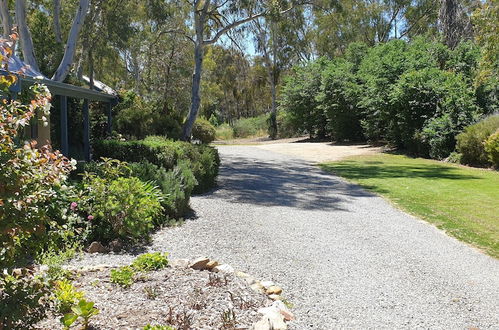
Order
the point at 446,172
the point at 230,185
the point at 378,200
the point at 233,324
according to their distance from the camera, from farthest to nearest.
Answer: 1. the point at 446,172
2. the point at 230,185
3. the point at 378,200
4. the point at 233,324

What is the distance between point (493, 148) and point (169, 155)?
1140 cm

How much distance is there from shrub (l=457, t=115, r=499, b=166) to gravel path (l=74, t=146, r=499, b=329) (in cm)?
851

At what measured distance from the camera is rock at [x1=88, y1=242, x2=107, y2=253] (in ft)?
19.3

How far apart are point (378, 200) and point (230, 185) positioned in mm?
3765

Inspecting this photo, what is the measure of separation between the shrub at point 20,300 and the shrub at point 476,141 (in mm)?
16725

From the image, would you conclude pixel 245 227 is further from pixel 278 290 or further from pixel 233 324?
pixel 233 324

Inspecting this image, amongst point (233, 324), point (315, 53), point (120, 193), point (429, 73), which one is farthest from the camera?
point (315, 53)

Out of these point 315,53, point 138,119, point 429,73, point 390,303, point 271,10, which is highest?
point 315,53

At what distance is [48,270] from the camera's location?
415 centimetres

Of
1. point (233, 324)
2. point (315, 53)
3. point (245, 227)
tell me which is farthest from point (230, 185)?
point (315, 53)

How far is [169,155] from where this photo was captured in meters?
10.8

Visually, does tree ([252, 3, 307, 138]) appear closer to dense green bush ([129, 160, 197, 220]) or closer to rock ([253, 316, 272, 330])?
dense green bush ([129, 160, 197, 220])

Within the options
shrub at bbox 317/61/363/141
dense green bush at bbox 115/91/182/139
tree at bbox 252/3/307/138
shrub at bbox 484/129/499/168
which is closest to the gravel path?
shrub at bbox 484/129/499/168

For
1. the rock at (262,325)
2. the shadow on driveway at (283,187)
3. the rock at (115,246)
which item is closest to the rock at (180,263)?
the rock at (115,246)
